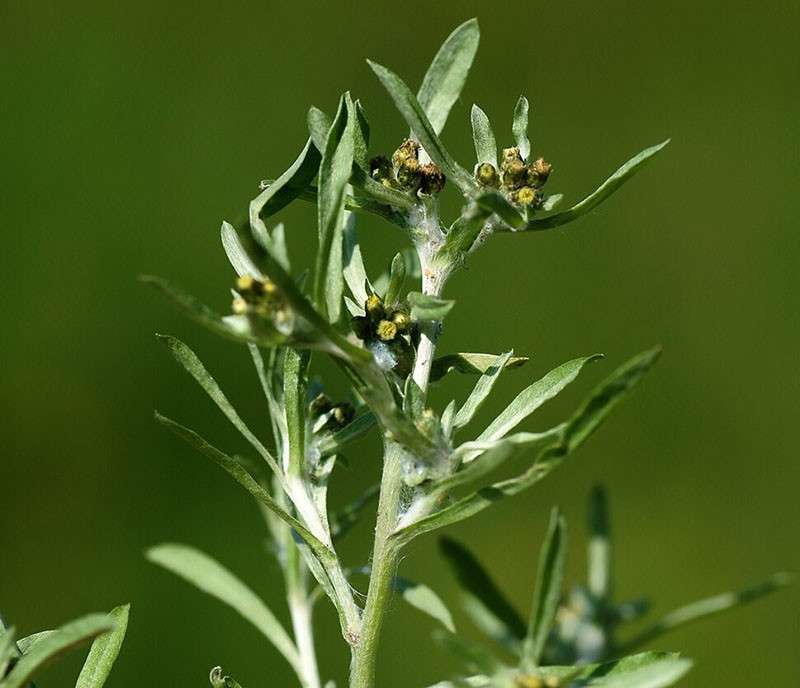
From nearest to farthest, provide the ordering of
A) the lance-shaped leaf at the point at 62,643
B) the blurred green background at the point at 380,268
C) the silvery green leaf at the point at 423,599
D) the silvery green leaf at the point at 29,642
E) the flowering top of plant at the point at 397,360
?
1. the lance-shaped leaf at the point at 62,643
2. the flowering top of plant at the point at 397,360
3. the silvery green leaf at the point at 29,642
4. the silvery green leaf at the point at 423,599
5. the blurred green background at the point at 380,268

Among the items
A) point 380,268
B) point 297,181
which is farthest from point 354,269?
point 380,268

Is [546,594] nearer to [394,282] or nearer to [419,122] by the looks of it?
[394,282]

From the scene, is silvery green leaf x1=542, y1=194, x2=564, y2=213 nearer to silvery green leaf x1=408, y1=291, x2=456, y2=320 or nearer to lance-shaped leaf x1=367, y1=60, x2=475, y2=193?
lance-shaped leaf x1=367, y1=60, x2=475, y2=193

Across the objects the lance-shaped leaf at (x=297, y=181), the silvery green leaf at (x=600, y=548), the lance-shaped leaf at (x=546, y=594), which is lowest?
the silvery green leaf at (x=600, y=548)

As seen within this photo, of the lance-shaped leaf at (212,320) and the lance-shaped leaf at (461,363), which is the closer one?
the lance-shaped leaf at (212,320)

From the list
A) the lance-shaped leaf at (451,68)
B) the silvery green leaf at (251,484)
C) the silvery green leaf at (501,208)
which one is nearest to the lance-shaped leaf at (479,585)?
the silvery green leaf at (251,484)

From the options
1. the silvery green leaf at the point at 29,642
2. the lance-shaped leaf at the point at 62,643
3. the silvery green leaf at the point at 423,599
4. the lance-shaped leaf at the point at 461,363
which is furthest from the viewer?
the silvery green leaf at the point at 423,599

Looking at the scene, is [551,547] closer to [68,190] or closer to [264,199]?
[264,199]

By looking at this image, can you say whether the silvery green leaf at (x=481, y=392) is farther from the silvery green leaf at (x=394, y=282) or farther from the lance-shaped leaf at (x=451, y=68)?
the lance-shaped leaf at (x=451, y=68)
